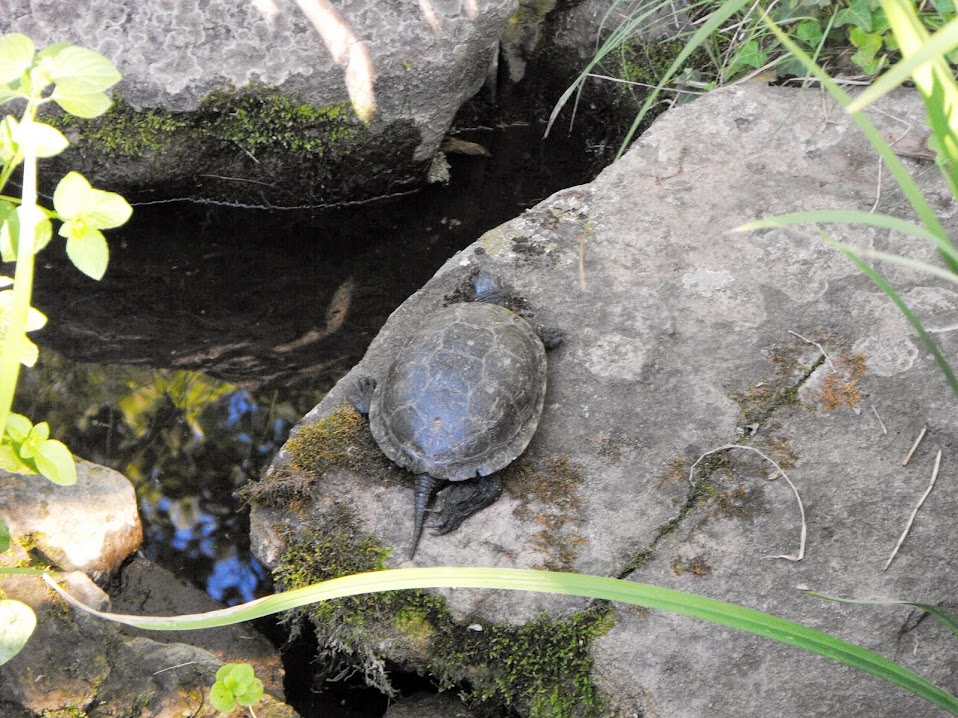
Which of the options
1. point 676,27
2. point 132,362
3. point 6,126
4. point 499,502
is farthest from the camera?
point 676,27

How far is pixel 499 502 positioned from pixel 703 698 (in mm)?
868

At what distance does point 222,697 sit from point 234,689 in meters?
0.04

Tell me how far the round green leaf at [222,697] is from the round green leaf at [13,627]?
0.83 m

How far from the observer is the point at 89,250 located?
132cm

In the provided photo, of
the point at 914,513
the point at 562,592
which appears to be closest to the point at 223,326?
the point at 562,592

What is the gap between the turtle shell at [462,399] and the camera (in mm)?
2699

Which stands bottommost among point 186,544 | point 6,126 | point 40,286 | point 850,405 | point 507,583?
point 186,544

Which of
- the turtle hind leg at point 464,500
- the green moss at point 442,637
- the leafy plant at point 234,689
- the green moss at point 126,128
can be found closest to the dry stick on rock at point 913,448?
the green moss at point 442,637

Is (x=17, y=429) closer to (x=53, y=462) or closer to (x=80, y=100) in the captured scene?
(x=53, y=462)

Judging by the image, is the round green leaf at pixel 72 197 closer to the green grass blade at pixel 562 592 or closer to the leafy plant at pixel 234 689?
the green grass blade at pixel 562 592

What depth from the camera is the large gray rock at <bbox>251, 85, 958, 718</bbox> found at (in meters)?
2.36

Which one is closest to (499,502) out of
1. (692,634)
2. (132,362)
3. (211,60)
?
(692,634)

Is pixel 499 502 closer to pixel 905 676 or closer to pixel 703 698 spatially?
pixel 703 698

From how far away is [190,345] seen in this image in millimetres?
4012
